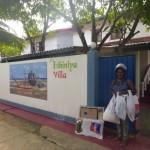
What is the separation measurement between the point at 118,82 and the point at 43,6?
147 inches

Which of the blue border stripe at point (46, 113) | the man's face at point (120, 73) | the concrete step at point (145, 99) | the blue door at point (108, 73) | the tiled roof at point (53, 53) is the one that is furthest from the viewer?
the concrete step at point (145, 99)

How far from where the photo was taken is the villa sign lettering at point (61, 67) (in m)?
6.84

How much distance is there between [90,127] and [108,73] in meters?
1.44

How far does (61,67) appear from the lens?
285 inches

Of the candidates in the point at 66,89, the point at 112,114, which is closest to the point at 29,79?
the point at 66,89

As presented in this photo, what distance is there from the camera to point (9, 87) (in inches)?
419

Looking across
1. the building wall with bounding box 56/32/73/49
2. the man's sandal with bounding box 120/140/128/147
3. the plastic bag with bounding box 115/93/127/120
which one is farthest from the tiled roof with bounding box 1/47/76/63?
the building wall with bounding box 56/32/73/49

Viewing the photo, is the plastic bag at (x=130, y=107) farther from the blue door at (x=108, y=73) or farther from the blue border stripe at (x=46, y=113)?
the blue border stripe at (x=46, y=113)

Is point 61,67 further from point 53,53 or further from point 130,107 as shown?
point 130,107

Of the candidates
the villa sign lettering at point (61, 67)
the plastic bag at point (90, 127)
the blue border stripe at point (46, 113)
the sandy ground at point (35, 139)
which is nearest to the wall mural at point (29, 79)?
the blue border stripe at point (46, 113)

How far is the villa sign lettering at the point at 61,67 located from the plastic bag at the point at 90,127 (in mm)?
1726

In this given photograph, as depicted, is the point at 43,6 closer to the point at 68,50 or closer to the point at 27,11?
the point at 27,11

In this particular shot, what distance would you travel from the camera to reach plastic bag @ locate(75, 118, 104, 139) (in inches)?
219

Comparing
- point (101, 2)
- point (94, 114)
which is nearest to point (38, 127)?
point (94, 114)
